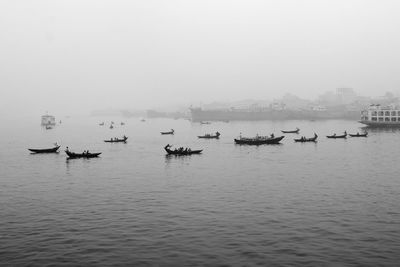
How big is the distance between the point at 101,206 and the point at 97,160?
127 feet

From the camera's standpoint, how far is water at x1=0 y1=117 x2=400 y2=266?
90.4ft

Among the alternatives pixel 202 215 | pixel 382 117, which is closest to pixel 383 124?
pixel 382 117

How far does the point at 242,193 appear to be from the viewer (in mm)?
46562

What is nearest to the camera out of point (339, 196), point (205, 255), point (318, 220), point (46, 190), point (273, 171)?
point (205, 255)

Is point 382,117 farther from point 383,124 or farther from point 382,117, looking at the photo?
point 383,124

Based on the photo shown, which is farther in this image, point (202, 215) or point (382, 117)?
point (382, 117)

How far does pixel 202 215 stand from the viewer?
37.2 metres

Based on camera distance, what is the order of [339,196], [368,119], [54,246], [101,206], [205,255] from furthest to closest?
[368,119] → [339,196] → [101,206] → [54,246] → [205,255]

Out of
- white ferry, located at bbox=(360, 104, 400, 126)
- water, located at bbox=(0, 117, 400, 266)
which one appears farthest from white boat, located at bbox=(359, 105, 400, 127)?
water, located at bbox=(0, 117, 400, 266)

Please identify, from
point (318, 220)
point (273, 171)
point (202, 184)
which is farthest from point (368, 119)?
point (318, 220)

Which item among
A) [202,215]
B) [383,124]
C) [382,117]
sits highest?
[382,117]

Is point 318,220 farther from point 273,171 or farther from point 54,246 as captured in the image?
point 273,171

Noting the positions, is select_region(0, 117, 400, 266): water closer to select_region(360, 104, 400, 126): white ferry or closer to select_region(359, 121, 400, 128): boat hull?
select_region(359, 121, 400, 128): boat hull

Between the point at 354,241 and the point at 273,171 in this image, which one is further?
the point at 273,171
